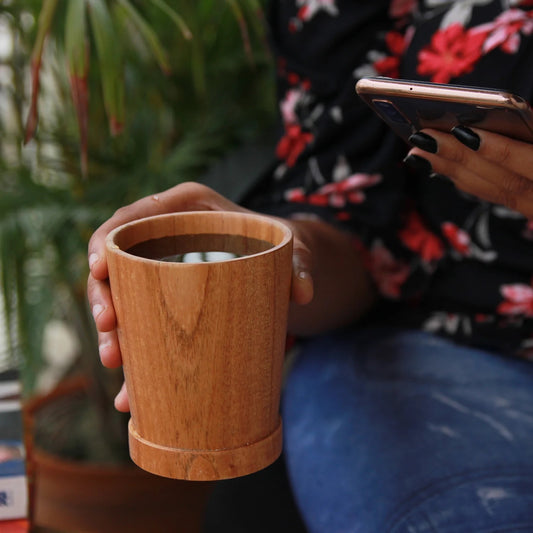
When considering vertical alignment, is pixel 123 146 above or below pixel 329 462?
above

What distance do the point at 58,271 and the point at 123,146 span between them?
19 cm

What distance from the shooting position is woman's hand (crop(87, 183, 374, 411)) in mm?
432

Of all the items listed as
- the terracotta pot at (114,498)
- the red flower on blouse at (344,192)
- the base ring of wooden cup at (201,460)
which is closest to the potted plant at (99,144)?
the terracotta pot at (114,498)

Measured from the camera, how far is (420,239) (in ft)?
2.67

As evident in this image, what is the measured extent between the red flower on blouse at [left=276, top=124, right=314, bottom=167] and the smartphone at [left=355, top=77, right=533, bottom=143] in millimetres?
350

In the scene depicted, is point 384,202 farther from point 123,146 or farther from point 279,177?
point 123,146

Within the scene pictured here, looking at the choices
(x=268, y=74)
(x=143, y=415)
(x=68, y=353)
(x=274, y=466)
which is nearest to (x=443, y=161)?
(x=143, y=415)

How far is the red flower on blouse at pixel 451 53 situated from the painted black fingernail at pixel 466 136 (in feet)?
0.81

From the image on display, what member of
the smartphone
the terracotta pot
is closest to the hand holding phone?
the smartphone

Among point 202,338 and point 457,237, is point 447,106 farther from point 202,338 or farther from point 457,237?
point 457,237

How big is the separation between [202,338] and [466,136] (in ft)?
0.69

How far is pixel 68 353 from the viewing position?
1.73 metres

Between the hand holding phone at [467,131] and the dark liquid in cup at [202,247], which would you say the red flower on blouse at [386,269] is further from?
the dark liquid in cup at [202,247]

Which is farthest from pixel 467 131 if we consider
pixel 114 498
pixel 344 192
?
pixel 114 498
